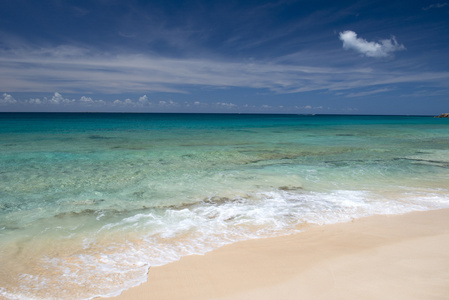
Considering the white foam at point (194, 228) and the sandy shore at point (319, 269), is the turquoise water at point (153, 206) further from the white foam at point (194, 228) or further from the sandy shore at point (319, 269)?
the sandy shore at point (319, 269)

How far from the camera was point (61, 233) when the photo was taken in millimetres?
4711

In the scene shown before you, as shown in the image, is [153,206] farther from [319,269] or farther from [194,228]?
[319,269]

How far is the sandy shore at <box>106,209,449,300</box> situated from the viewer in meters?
2.99

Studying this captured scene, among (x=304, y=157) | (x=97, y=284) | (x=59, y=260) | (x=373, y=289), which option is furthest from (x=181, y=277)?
(x=304, y=157)

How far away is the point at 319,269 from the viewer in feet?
11.4

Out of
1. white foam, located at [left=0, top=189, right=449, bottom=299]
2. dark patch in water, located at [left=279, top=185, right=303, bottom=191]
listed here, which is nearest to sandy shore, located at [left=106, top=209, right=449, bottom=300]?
white foam, located at [left=0, top=189, right=449, bottom=299]

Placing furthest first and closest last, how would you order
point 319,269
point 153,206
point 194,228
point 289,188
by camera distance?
point 289,188 → point 153,206 → point 194,228 → point 319,269

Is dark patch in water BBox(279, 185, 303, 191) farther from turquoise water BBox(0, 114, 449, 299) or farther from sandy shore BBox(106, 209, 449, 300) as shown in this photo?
sandy shore BBox(106, 209, 449, 300)

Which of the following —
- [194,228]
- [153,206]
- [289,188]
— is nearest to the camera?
[194,228]

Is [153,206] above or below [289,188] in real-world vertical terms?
below

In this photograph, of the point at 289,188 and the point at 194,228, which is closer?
the point at 194,228

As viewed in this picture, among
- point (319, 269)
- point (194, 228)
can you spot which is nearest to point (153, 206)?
point (194, 228)

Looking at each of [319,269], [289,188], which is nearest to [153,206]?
[289,188]

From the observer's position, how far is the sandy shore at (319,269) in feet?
A: 9.82
